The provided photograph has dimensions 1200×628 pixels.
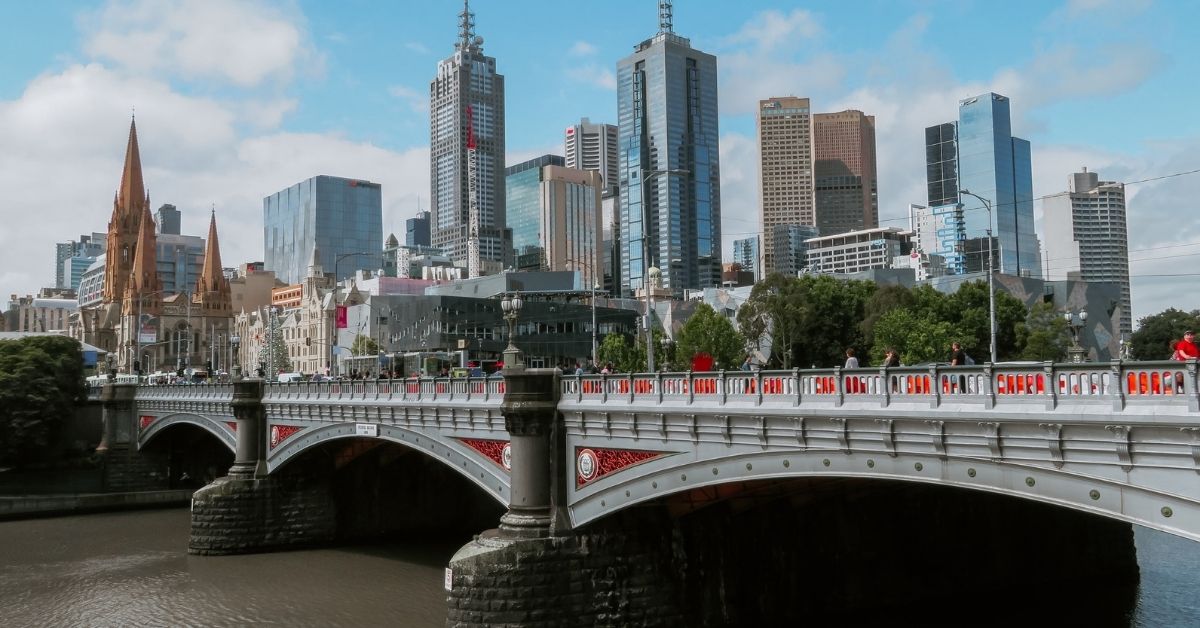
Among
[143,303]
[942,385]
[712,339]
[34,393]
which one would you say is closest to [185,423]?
[34,393]

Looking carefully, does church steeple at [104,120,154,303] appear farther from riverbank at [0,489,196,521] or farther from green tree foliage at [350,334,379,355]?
riverbank at [0,489,196,521]

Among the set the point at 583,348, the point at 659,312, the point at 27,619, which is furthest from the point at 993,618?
the point at 659,312

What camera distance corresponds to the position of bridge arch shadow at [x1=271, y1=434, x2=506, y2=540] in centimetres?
4553

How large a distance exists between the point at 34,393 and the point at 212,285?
129 meters

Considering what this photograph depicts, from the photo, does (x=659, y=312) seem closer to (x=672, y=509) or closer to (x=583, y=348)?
(x=583, y=348)

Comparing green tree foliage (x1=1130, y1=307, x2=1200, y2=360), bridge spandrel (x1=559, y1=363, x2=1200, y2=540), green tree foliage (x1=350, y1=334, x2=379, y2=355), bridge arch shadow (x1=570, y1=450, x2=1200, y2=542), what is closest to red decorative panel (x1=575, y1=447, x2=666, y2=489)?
bridge spandrel (x1=559, y1=363, x2=1200, y2=540)

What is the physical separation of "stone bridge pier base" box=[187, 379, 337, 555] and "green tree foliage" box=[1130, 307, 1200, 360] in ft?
198

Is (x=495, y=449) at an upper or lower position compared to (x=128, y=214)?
lower

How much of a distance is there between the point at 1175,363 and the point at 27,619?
34156 millimetres

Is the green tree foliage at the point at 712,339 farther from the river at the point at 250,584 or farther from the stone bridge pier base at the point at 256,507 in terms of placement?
the stone bridge pier base at the point at 256,507

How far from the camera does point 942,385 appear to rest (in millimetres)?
17844

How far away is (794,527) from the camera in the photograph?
29781mm

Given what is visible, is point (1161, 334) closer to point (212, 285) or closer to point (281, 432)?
point (281, 432)

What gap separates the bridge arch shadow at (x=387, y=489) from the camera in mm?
45531
